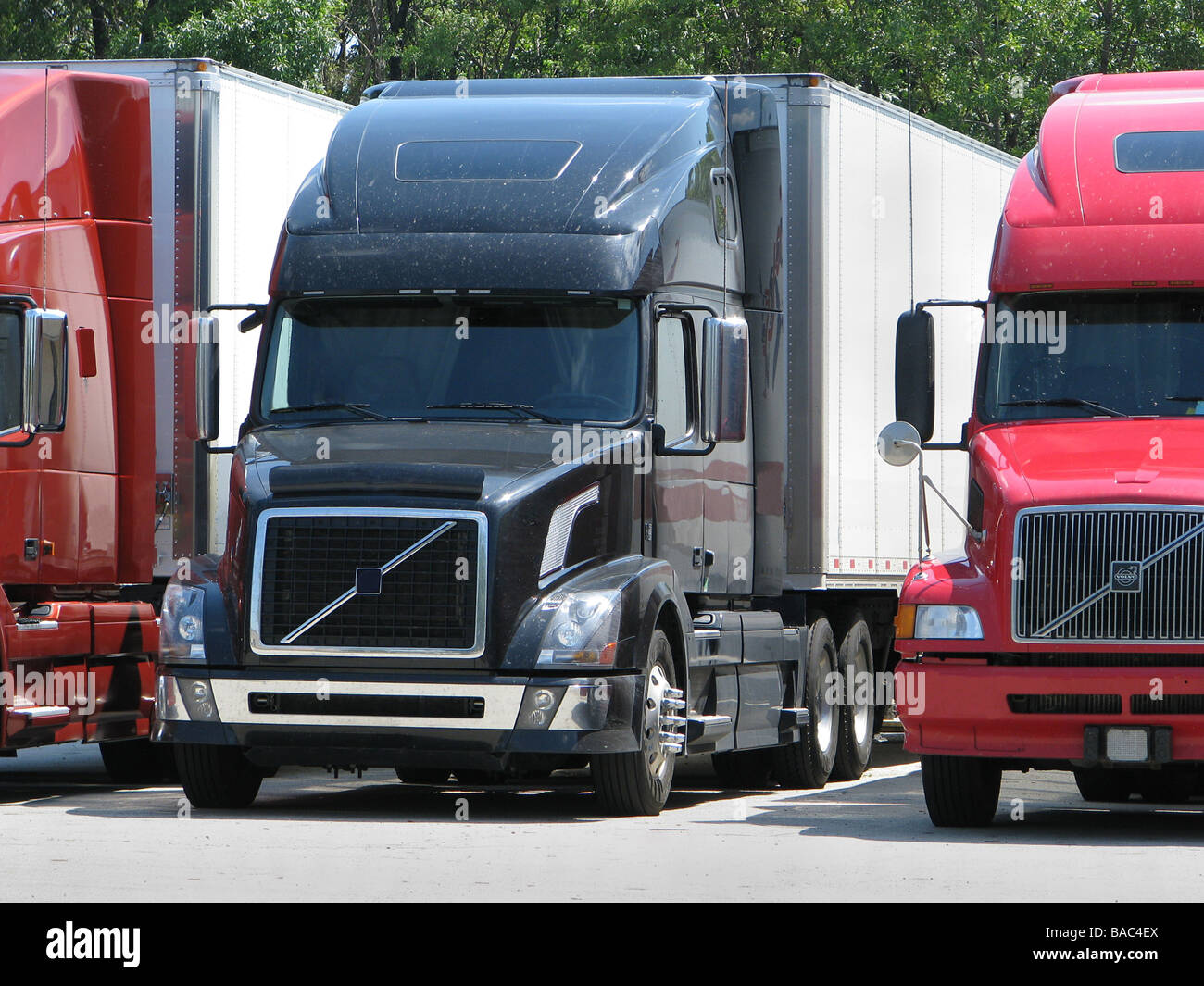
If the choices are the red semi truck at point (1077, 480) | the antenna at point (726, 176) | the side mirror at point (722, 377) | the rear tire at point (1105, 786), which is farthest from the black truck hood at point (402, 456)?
the rear tire at point (1105, 786)

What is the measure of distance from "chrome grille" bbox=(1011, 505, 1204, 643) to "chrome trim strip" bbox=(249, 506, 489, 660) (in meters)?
2.77

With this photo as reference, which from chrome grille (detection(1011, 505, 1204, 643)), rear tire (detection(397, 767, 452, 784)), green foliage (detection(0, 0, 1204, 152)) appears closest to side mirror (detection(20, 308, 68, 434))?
rear tire (detection(397, 767, 452, 784))

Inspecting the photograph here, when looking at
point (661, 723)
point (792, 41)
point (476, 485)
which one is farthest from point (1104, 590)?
point (792, 41)

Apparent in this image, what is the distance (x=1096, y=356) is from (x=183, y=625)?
5.23m

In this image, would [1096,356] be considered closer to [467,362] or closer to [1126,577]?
[1126,577]

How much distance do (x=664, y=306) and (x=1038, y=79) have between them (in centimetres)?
2473

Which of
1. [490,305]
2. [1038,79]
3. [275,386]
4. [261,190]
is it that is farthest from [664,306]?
[1038,79]

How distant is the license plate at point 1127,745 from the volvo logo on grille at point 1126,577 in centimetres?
70

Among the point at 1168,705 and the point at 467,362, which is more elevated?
the point at 467,362

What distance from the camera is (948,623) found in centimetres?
1159

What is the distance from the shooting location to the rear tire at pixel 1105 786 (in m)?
14.2

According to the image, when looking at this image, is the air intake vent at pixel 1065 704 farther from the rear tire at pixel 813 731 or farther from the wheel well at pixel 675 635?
the rear tire at pixel 813 731

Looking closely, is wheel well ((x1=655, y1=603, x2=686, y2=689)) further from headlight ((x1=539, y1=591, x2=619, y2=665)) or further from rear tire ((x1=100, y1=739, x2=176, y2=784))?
rear tire ((x1=100, y1=739, x2=176, y2=784))

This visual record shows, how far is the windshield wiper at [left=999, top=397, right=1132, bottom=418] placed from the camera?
485 inches
